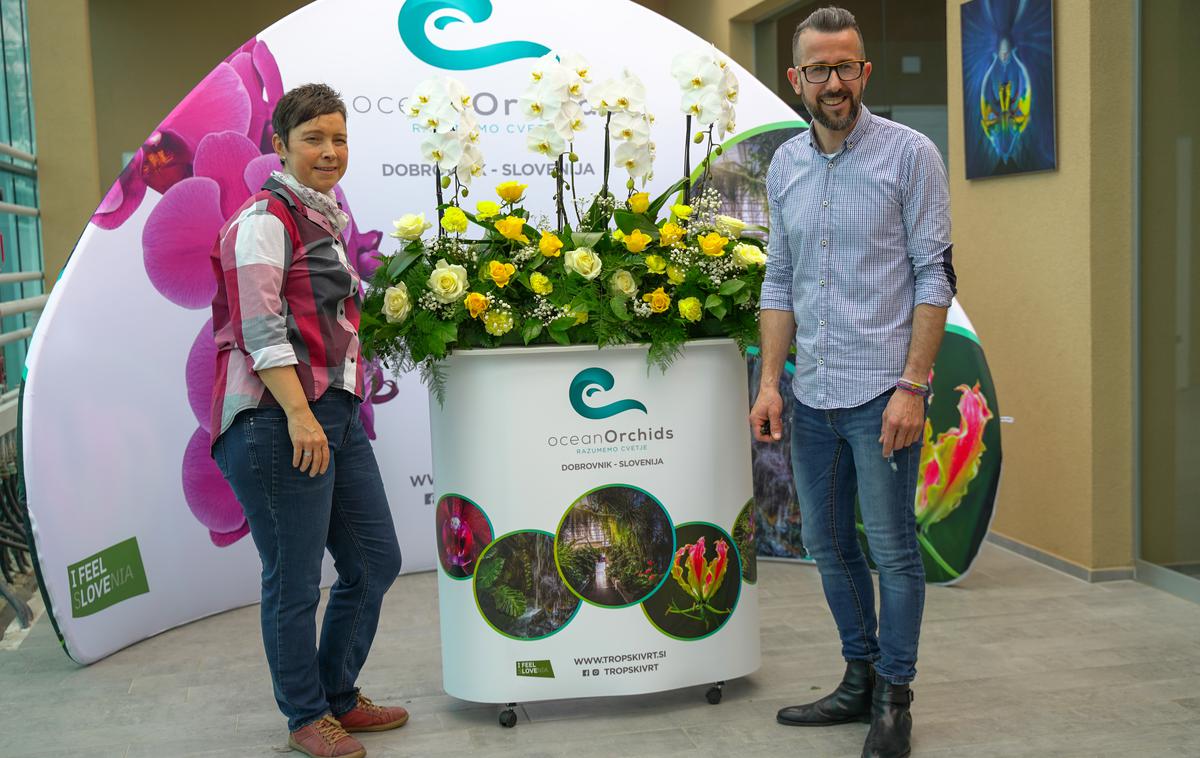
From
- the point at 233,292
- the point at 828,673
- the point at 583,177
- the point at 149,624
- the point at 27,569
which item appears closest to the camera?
the point at 233,292

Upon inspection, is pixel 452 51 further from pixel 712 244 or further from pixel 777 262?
pixel 777 262

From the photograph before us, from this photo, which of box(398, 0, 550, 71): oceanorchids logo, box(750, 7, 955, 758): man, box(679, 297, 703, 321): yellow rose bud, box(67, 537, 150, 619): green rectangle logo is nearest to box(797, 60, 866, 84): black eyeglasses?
box(750, 7, 955, 758): man

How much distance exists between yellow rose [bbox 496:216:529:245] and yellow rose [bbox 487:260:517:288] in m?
0.09

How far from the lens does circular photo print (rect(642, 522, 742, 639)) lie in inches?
121

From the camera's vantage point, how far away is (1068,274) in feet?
14.4

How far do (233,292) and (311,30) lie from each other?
2.06 meters

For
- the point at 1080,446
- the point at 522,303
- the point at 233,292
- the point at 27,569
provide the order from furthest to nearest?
the point at 27,569 → the point at 1080,446 → the point at 522,303 → the point at 233,292

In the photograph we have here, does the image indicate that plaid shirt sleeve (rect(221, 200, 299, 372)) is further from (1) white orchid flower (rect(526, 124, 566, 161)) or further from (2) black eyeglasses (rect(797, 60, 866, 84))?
(2) black eyeglasses (rect(797, 60, 866, 84))

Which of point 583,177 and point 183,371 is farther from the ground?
point 583,177

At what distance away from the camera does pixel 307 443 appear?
2.66 meters

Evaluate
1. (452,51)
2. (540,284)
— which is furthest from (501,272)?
(452,51)

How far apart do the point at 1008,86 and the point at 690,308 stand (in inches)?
92.5

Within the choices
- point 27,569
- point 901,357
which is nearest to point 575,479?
point 901,357

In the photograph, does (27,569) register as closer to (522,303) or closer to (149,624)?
(149,624)
